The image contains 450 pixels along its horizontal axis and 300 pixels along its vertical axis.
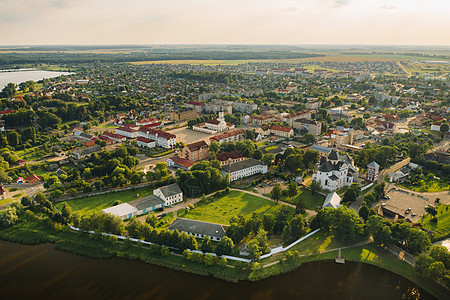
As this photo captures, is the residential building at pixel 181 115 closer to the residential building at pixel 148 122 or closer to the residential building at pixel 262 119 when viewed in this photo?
the residential building at pixel 148 122

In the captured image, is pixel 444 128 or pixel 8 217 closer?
pixel 8 217

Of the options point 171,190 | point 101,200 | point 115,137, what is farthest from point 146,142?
point 171,190

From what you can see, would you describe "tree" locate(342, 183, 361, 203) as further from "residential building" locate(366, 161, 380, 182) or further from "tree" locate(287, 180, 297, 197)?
"residential building" locate(366, 161, 380, 182)

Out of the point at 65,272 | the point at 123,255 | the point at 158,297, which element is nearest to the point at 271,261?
the point at 158,297

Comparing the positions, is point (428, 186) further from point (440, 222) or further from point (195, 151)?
point (195, 151)

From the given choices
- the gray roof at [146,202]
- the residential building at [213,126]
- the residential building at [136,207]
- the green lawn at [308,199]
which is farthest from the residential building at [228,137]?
the residential building at [136,207]

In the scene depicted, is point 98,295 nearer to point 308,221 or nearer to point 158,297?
point 158,297
